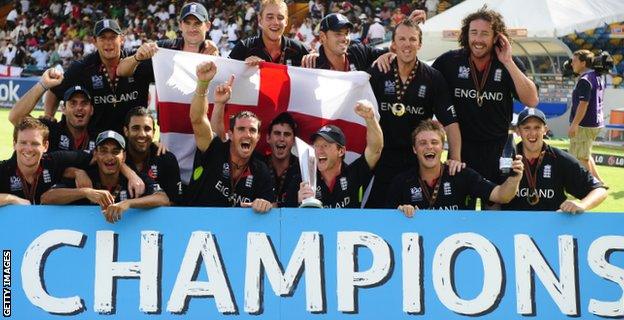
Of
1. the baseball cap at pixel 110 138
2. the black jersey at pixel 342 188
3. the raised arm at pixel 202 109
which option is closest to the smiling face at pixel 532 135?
the black jersey at pixel 342 188

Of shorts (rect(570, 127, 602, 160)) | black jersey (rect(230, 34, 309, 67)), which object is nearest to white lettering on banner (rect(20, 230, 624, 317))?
black jersey (rect(230, 34, 309, 67))

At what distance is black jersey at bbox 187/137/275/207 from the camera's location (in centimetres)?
649

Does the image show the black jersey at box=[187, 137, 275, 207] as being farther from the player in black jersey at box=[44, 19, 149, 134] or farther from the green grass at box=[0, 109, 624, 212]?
the green grass at box=[0, 109, 624, 212]

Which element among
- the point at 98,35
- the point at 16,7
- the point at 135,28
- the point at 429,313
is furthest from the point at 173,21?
the point at 429,313

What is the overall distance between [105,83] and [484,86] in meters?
2.98

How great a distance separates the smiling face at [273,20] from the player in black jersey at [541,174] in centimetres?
208

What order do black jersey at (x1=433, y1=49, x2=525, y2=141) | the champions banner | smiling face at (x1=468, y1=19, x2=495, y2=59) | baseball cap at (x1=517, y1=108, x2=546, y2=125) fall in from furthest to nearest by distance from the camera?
1. black jersey at (x1=433, y1=49, x2=525, y2=141)
2. smiling face at (x1=468, y1=19, x2=495, y2=59)
3. baseball cap at (x1=517, y1=108, x2=546, y2=125)
4. the champions banner

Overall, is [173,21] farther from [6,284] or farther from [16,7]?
[6,284]

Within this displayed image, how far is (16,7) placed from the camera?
40.4m

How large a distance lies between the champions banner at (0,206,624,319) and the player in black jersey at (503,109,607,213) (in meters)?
0.67

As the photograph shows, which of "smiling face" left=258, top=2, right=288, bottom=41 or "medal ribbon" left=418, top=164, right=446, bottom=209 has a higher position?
"smiling face" left=258, top=2, right=288, bottom=41

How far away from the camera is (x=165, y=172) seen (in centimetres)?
661

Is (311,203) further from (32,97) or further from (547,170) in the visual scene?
(32,97)

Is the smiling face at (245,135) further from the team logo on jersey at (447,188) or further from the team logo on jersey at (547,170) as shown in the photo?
the team logo on jersey at (547,170)
